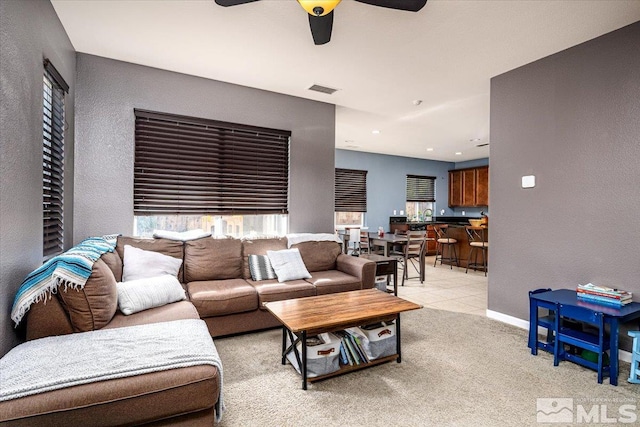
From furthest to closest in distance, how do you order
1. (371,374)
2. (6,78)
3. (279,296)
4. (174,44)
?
(279,296) < (174,44) < (371,374) < (6,78)

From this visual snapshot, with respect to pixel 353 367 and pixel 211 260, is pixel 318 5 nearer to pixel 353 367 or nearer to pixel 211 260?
pixel 353 367

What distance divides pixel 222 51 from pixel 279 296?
2416 millimetres

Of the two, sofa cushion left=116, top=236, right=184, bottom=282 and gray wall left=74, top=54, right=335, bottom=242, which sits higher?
gray wall left=74, top=54, right=335, bottom=242

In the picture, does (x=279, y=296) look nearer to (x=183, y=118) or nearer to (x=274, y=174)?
(x=274, y=174)

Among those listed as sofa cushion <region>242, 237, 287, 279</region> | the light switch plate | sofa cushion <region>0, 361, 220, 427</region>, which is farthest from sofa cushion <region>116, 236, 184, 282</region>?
the light switch plate

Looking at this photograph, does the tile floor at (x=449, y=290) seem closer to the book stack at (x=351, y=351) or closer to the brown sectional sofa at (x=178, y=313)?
the brown sectional sofa at (x=178, y=313)

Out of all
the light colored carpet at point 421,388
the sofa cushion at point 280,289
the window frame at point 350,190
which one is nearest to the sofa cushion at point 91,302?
the light colored carpet at point 421,388

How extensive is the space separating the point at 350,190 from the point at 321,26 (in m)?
5.69

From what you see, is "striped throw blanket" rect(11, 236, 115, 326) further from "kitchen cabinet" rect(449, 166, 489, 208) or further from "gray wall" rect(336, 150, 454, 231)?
"kitchen cabinet" rect(449, 166, 489, 208)

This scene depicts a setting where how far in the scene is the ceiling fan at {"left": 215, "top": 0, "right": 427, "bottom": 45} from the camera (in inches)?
67.9

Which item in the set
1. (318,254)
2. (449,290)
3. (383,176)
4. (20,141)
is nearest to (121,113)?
(20,141)

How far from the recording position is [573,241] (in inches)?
112

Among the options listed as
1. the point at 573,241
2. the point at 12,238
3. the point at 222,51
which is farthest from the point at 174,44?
the point at 573,241

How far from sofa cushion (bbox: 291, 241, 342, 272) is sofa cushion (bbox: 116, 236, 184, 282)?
1277 mm
